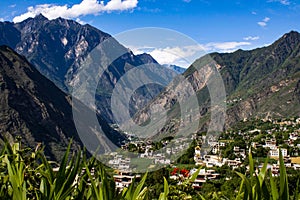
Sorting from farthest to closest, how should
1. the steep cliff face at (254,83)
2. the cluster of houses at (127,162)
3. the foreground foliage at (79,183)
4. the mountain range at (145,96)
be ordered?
the steep cliff face at (254,83) < the mountain range at (145,96) < the cluster of houses at (127,162) < the foreground foliage at (79,183)

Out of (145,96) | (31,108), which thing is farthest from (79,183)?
(145,96)

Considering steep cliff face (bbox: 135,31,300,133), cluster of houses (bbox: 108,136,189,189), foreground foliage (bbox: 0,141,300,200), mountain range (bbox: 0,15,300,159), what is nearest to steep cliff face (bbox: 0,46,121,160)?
mountain range (bbox: 0,15,300,159)

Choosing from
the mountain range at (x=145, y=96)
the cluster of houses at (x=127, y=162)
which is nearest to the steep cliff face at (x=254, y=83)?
the mountain range at (x=145, y=96)

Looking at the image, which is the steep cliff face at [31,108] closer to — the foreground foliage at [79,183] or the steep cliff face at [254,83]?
the steep cliff face at [254,83]

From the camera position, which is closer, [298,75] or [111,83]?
[298,75]

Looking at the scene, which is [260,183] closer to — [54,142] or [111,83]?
[54,142]

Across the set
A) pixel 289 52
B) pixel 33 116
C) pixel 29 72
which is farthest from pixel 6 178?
pixel 289 52

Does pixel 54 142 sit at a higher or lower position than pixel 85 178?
lower

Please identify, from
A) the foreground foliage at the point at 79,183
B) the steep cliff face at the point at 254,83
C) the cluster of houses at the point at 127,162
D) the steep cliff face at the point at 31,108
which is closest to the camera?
the foreground foliage at the point at 79,183
